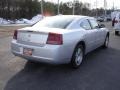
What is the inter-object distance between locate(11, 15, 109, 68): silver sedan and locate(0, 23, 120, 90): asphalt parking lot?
380 mm

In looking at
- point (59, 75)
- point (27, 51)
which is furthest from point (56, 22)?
point (59, 75)

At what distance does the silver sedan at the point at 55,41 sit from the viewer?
18.2ft

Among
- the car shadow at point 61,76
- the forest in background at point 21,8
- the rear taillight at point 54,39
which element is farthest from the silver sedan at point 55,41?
the forest in background at point 21,8

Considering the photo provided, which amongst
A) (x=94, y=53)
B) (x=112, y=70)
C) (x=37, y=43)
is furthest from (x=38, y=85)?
(x=94, y=53)

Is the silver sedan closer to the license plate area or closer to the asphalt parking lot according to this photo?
the license plate area

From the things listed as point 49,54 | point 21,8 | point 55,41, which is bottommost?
point 49,54

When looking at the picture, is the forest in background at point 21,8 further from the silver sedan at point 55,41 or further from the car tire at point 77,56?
the car tire at point 77,56

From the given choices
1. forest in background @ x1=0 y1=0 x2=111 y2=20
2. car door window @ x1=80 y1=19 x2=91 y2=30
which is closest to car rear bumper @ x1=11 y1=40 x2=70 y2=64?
car door window @ x1=80 y1=19 x2=91 y2=30

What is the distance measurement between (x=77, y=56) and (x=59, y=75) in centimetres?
95

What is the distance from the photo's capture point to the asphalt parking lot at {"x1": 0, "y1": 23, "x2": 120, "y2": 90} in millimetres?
4977

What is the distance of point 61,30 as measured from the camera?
19.5ft

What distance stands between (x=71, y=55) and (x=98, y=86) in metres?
1.30

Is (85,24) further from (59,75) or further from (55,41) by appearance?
(59,75)

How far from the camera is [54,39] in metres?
5.57
